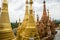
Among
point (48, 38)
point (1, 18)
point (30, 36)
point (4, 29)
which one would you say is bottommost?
point (48, 38)

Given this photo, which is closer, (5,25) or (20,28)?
(5,25)

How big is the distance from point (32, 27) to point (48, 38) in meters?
4.94

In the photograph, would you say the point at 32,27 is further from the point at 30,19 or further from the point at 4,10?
the point at 4,10

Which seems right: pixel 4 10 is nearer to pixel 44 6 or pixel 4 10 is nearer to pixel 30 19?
pixel 30 19

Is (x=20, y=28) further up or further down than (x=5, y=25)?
further down

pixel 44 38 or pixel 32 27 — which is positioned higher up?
pixel 32 27

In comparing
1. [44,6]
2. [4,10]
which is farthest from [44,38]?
[4,10]

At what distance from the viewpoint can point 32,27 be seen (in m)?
3.80

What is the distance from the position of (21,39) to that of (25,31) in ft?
1.20

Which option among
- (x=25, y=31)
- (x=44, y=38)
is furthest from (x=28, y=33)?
(x=44, y=38)

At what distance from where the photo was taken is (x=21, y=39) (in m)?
3.47

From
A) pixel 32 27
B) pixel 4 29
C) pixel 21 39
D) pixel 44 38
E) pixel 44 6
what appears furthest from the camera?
pixel 44 6

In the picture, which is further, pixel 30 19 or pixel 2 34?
pixel 30 19

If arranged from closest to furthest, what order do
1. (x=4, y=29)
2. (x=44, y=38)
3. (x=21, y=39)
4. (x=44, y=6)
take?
(x=4, y=29)
(x=21, y=39)
(x=44, y=38)
(x=44, y=6)
